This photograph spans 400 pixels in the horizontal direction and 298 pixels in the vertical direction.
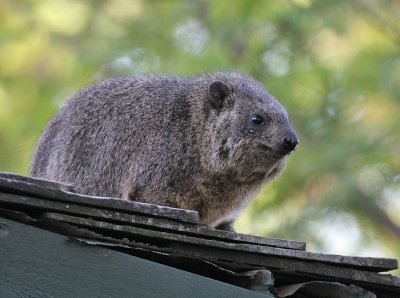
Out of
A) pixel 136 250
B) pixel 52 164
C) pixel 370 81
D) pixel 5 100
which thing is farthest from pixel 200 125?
pixel 5 100

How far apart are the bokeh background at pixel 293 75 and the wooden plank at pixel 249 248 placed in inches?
352

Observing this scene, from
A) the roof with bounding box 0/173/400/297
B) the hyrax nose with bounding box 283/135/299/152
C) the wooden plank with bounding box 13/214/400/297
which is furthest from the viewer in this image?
the hyrax nose with bounding box 283/135/299/152

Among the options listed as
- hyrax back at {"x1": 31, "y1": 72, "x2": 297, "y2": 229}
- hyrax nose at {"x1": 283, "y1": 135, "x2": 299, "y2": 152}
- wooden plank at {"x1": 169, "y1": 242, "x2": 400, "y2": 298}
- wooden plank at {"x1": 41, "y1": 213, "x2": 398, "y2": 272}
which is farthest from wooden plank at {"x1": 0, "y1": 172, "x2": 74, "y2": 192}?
hyrax nose at {"x1": 283, "y1": 135, "x2": 299, "y2": 152}

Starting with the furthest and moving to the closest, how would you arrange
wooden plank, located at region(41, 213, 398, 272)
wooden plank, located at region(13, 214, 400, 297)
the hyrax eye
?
the hyrax eye → wooden plank, located at region(13, 214, 400, 297) → wooden plank, located at region(41, 213, 398, 272)

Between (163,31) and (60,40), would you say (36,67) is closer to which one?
(60,40)

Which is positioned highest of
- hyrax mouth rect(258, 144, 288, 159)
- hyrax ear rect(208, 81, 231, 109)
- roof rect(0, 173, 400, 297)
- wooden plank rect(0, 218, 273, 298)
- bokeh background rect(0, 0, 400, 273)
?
bokeh background rect(0, 0, 400, 273)

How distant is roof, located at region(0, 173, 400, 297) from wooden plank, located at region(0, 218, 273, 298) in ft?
0.23

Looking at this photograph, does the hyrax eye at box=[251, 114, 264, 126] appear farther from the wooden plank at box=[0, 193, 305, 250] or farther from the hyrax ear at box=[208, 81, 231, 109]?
the wooden plank at box=[0, 193, 305, 250]

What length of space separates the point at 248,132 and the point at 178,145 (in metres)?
0.54

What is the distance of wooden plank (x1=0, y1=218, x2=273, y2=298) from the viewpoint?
551 centimetres

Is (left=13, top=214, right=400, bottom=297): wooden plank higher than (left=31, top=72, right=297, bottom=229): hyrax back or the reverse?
the reverse

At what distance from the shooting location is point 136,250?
5980mm

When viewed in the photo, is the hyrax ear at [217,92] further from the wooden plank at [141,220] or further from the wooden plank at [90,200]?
the wooden plank at [90,200]

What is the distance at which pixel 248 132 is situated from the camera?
27.3 ft
